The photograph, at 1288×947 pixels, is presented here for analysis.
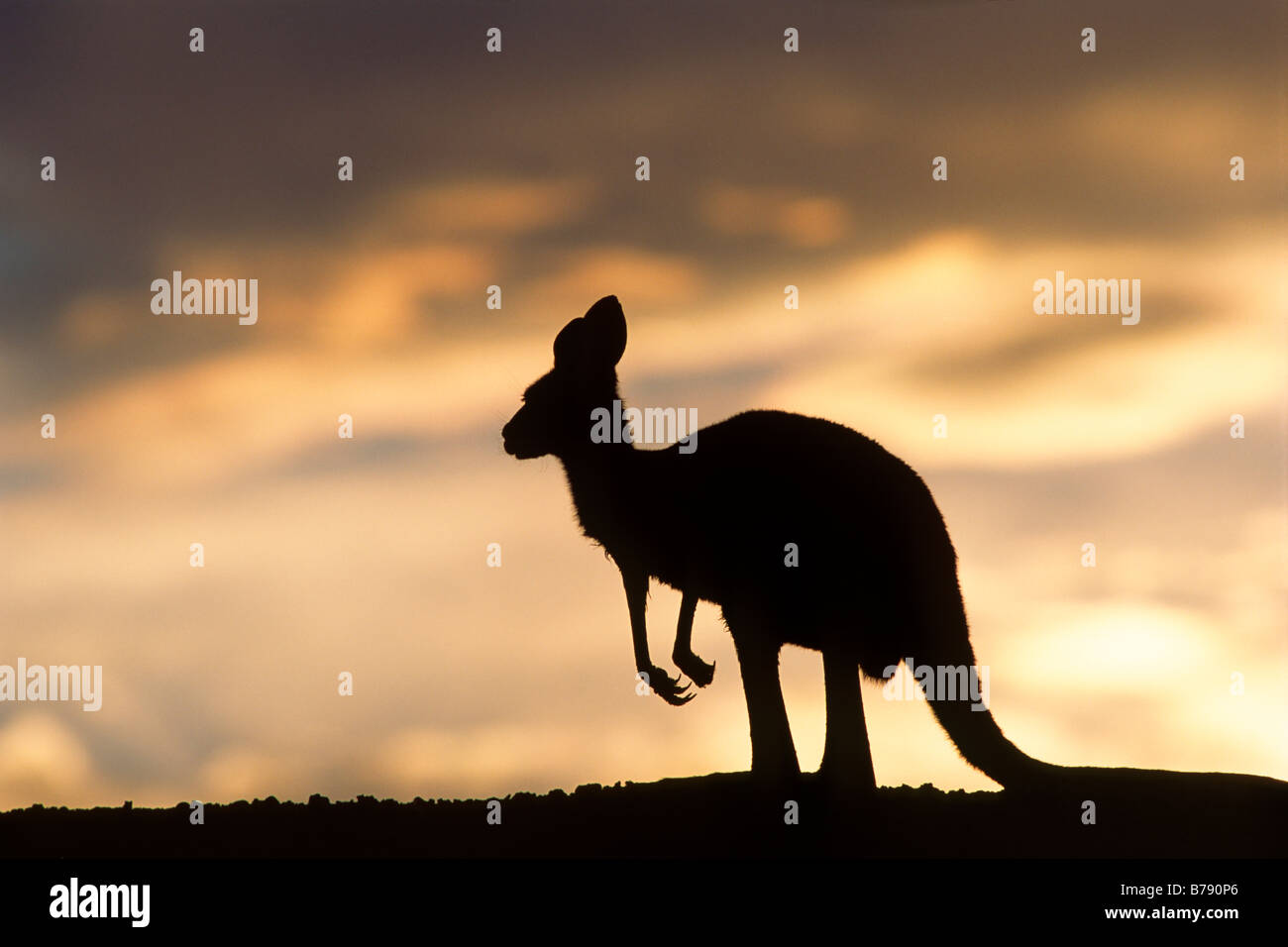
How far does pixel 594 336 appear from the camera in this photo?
1181cm

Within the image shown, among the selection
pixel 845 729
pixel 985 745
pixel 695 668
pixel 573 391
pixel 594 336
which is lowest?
pixel 985 745

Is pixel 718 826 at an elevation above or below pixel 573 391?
below

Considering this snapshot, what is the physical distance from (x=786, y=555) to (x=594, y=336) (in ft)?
9.01

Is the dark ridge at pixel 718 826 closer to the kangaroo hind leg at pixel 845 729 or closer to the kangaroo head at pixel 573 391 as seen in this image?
the kangaroo hind leg at pixel 845 729

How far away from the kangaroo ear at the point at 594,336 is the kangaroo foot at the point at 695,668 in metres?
2.76

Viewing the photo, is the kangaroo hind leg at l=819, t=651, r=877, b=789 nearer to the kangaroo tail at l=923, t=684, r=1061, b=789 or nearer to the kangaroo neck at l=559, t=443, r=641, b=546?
the kangaroo tail at l=923, t=684, r=1061, b=789

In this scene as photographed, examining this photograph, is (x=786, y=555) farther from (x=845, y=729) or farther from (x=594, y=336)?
(x=594, y=336)

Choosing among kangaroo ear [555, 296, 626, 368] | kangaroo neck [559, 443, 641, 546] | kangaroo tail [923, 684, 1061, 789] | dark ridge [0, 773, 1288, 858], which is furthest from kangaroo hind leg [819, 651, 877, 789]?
kangaroo ear [555, 296, 626, 368]

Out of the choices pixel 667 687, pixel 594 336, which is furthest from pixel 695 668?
pixel 594 336

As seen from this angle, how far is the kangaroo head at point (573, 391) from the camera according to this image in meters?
11.8

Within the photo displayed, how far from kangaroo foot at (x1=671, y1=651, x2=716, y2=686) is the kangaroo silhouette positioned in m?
0.01
